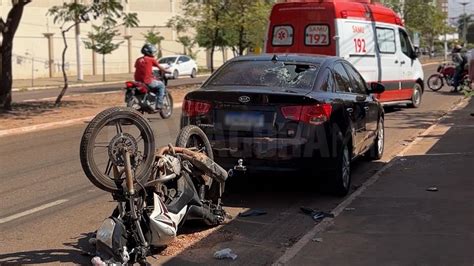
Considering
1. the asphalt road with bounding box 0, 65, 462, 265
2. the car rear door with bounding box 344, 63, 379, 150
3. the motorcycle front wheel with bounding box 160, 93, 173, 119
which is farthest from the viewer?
the motorcycle front wheel with bounding box 160, 93, 173, 119

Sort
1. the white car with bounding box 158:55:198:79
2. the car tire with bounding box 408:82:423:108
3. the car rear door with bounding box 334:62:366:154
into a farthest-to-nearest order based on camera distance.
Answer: the white car with bounding box 158:55:198:79 → the car tire with bounding box 408:82:423:108 → the car rear door with bounding box 334:62:366:154

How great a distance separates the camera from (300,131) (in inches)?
275

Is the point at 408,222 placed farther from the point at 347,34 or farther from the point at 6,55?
the point at 6,55

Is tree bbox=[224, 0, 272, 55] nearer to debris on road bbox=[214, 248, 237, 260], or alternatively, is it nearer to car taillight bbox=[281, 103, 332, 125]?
car taillight bbox=[281, 103, 332, 125]

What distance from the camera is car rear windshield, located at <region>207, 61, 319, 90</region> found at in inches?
294

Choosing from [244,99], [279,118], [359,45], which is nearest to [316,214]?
[279,118]

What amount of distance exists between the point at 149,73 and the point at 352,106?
8355 millimetres

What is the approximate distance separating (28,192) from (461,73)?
19.7 meters

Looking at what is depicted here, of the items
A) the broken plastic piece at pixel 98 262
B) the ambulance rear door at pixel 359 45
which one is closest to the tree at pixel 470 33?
the ambulance rear door at pixel 359 45

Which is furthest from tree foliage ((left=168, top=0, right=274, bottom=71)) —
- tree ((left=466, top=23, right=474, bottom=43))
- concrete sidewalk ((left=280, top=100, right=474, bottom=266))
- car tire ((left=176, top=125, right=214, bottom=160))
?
tree ((left=466, top=23, right=474, bottom=43))

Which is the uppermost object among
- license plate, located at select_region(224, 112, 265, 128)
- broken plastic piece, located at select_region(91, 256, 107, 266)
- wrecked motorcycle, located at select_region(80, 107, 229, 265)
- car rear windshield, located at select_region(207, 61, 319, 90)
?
car rear windshield, located at select_region(207, 61, 319, 90)

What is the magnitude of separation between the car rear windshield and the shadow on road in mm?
2782

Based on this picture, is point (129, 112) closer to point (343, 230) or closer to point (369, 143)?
point (343, 230)

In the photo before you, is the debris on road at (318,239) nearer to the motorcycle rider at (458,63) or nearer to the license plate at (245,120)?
the license plate at (245,120)
